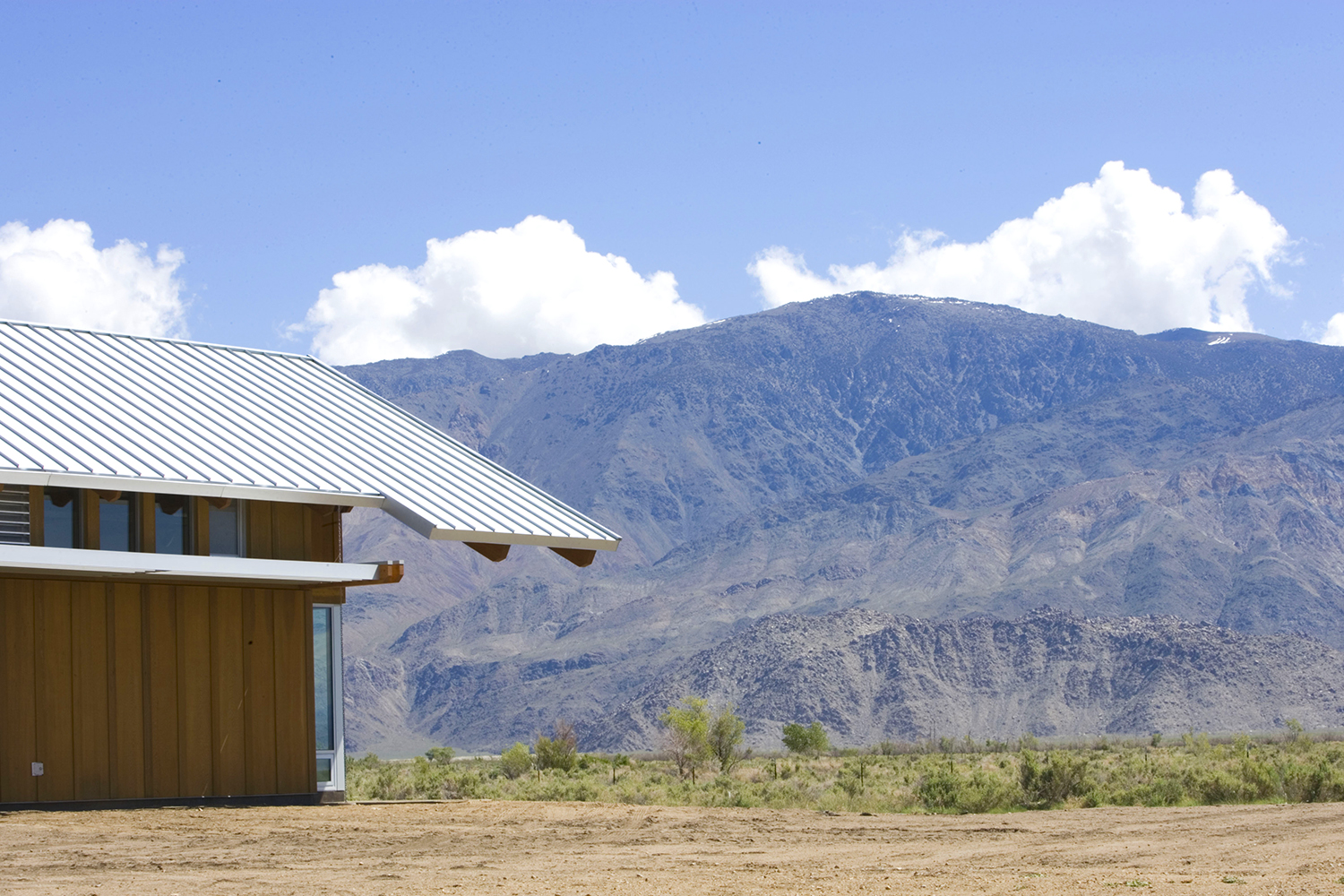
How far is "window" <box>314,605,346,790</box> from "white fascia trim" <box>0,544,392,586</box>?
3.21ft

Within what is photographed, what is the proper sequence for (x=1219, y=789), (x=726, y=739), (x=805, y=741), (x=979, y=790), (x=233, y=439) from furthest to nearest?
(x=805, y=741) < (x=726, y=739) < (x=979, y=790) < (x=1219, y=789) < (x=233, y=439)

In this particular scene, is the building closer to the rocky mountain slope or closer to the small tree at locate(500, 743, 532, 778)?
the small tree at locate(500, 743, 532, 778)

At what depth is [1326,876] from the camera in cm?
1188

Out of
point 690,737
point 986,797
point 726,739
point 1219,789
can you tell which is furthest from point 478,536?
point 726,739

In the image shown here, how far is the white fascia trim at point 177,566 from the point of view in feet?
51.7

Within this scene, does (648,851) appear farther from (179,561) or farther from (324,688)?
(324,688)

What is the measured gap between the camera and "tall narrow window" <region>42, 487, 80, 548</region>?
16.6 m

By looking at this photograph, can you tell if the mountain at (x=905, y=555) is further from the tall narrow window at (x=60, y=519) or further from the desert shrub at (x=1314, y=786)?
the tall narrow window at (x=60, y=519)

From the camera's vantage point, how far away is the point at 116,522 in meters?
17.1

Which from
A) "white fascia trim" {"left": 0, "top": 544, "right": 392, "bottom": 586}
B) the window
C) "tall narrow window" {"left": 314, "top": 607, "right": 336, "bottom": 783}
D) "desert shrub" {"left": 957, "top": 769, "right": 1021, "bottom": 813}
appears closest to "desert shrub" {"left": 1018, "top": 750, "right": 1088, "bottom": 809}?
"desert shrub" {"left": 957, "top": 769, "right": 1021, "bottom": 813}

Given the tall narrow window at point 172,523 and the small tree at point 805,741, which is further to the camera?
the small tree at point 805,741

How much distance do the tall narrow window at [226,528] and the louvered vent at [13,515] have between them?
2.06m

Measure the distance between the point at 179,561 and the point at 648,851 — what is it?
6297mm

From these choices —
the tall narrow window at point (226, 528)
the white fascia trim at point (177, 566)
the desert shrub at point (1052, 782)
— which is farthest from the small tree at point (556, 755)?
the tall narrow window at point (226, 528)
